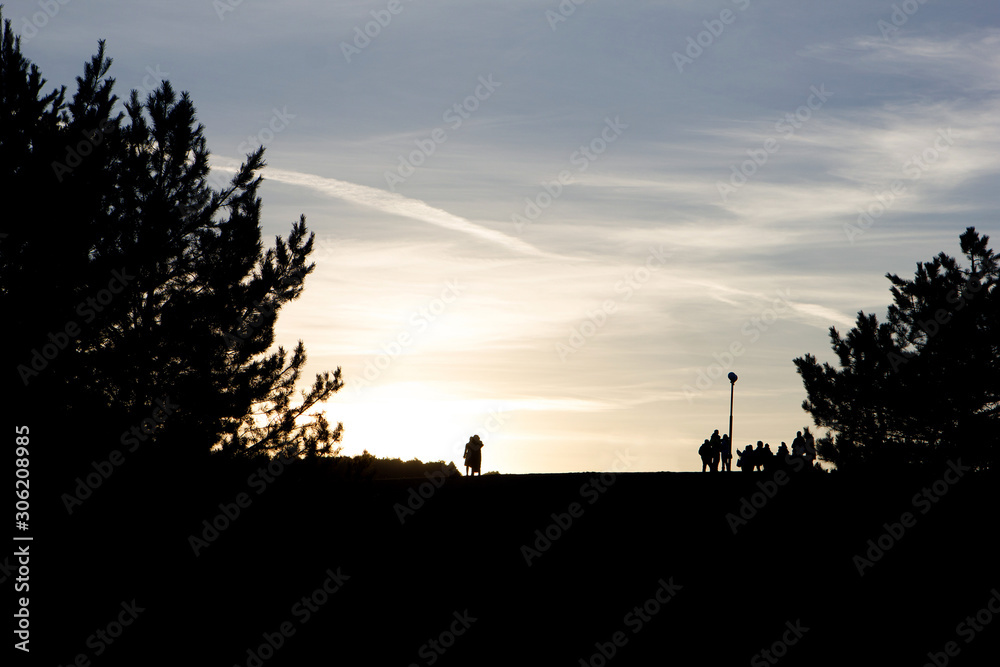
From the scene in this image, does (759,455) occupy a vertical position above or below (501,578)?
above

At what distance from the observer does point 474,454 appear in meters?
32.2

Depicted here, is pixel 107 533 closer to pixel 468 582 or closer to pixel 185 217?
pixel 468 582

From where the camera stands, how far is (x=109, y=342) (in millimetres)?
20156

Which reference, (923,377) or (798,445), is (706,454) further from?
(923,377)

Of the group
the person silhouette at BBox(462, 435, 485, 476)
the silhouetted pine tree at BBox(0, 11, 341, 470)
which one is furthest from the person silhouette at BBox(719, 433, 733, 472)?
the silhouetted pine tree at BBox(0, 11, 341, 470)

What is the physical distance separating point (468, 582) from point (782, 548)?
658 cm

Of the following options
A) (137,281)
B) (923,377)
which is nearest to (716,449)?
(923,377)

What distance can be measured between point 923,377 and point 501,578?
28936mm

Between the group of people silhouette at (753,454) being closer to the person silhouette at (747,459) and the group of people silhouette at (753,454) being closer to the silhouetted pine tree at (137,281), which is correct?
the person silhouette at (747,459)

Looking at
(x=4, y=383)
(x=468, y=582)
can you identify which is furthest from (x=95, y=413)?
(x=468, y=582)

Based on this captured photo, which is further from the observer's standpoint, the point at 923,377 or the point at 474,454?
the point at 923,377

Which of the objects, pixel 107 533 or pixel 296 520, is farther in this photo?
pixel 296 520

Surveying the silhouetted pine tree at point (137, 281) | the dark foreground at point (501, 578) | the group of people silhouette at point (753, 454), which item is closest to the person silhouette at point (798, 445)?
the group of people silhouette at point (753, 454)

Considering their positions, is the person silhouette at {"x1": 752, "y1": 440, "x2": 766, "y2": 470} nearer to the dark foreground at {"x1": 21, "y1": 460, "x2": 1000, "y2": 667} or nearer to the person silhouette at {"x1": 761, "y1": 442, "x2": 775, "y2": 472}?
the person silhouette at {"x1": 761, "y1": 442, "x2": 775, "y2": 472}
